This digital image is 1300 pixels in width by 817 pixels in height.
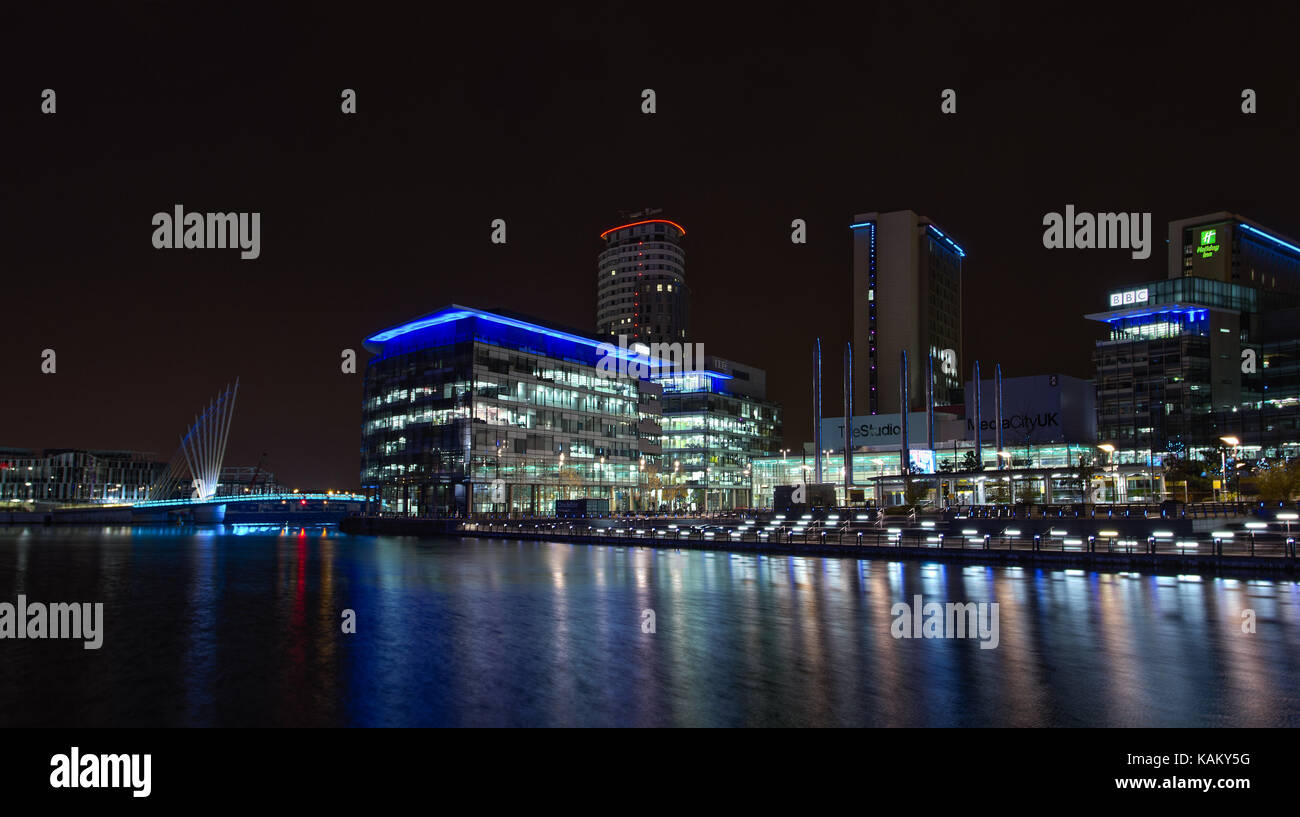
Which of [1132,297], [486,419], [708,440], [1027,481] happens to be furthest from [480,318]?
[1132,297]

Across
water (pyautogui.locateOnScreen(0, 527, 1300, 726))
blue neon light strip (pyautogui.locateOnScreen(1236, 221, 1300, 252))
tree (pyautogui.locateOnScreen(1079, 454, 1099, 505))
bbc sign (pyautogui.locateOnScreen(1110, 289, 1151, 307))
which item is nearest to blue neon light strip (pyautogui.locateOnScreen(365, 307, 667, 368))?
tree (pyautogui.locateOnScreen(1079, 454, 1099, 505))

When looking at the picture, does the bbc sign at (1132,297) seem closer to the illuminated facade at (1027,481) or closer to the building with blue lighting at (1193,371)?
the building with blue lighting at (1193,371)

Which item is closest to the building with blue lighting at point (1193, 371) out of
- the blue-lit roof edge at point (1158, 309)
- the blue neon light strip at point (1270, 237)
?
the blue-lit roof edge at point (1158, 309)

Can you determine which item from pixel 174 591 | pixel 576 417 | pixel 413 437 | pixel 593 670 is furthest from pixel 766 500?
pixel 593 670

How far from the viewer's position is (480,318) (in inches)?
4855

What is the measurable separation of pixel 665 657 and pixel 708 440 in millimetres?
152358

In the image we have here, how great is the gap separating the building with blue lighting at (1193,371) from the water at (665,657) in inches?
4406

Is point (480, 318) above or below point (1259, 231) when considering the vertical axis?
below

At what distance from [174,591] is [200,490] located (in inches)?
5909

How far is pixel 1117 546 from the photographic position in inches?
1785

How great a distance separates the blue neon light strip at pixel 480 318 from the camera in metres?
122

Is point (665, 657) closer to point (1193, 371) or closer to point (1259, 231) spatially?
point (1193, 371)

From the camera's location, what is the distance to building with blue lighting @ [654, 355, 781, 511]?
559ft

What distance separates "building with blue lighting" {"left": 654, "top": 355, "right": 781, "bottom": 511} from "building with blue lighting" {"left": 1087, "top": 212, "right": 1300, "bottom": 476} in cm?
6673
